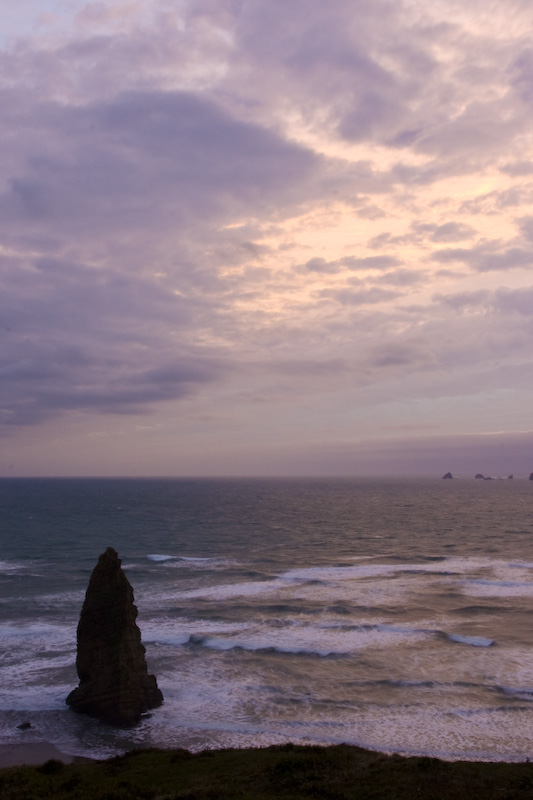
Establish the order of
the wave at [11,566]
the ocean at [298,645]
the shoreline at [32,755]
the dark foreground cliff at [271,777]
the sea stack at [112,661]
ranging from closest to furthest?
the dark foreground cliff at [271,777] < the shoreline at [32,755] < the ocean at [298,645] < the sea stack at [112,661] < the wave at [11,566]

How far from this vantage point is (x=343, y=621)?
4128 centimetres

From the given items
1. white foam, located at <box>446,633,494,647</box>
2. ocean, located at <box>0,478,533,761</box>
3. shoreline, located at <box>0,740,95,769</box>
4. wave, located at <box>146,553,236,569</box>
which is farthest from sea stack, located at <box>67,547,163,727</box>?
wave, located at <box>146,553,236,569</box>

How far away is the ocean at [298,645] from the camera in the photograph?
25625mm

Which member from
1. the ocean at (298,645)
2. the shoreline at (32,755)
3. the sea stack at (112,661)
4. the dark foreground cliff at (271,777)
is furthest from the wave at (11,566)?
the dark foreground cliff at (271,777)

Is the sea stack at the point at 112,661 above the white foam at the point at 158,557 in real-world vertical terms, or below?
above

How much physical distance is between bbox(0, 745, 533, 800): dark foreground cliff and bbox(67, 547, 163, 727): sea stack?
420 centimetres

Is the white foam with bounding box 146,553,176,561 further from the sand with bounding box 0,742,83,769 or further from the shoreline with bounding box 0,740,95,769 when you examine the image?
the sand with bounding box 0,742,83,769

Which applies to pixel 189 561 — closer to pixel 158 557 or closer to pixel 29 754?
pixel 158 557

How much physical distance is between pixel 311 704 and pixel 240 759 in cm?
714

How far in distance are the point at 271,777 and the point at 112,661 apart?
9.94 meters

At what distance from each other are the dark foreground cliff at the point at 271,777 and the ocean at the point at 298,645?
2.48 metres

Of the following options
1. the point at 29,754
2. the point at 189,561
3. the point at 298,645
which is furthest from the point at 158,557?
the point at 29,754

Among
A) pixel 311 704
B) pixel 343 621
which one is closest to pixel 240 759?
pixel 311 704

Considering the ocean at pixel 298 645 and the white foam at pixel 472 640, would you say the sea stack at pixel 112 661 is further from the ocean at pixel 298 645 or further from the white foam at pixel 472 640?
the white foam at pixel 472 640
